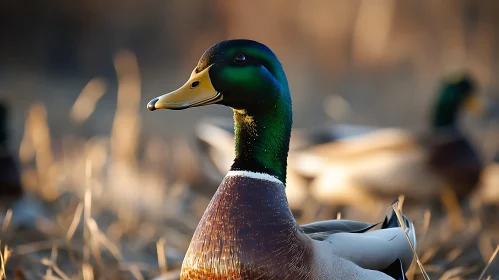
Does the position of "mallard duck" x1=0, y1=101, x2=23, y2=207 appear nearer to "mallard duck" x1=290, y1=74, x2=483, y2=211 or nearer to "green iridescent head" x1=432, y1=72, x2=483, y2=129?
"mallard duck" x1=290, y1=74, x2=483, y2=211

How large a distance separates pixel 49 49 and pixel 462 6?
621cm

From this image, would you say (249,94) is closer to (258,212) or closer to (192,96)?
(192,96)

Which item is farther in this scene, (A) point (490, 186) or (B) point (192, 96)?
(A) point (490, 186)

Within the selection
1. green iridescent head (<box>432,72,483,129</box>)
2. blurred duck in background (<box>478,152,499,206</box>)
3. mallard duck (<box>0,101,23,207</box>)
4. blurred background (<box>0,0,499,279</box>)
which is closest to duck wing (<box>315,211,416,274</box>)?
blurred background (<box>0,0,499,279</box>)

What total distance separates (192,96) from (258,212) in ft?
1.40

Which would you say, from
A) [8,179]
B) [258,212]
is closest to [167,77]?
[8,179]

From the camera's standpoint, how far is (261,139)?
278 centimetres

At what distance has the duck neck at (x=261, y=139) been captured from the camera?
2.77m

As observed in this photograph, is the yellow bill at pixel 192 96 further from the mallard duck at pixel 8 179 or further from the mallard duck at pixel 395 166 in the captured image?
the mallard duck at pixel 395 166

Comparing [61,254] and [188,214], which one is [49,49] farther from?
[61,254]

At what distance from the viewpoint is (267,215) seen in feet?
8.73

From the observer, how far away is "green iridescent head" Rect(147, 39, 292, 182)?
2.74 metres

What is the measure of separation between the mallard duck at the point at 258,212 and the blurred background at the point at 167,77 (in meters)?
2.44

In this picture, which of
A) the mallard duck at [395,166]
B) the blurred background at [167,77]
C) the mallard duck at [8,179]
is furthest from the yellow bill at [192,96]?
the mallard duck at [395,166]
